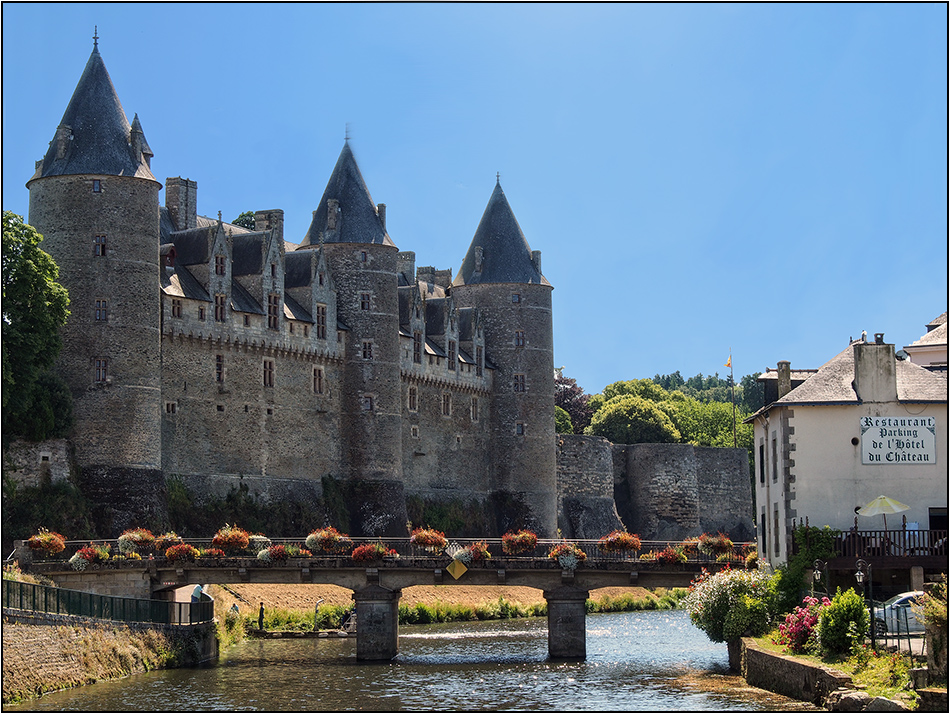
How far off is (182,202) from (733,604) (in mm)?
33720

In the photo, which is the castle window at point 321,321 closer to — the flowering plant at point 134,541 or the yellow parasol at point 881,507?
the flowering plant at point 134,541

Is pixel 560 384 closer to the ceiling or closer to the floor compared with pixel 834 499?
closer to the ceiling

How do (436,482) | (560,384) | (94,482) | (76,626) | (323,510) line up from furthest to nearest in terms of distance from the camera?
1. (560,384)
2. (436,482)
3. (323,510)
4. (94,482)
5. (76,626)

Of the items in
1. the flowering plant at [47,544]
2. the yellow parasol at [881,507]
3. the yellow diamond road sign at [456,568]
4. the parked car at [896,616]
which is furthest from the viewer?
the flowering plant at [47,544]

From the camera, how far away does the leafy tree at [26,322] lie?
153 ft

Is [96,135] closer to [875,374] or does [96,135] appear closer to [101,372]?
[101,372]

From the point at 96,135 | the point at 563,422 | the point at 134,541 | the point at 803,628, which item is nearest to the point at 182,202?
the point at 96,135

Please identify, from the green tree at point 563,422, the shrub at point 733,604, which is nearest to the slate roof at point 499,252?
the green tree at point 563,422

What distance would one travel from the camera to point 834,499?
117 feet

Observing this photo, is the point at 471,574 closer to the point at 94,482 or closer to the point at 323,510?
the point at 94,482

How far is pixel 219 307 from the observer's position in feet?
188

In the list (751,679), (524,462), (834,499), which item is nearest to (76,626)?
(751,679)

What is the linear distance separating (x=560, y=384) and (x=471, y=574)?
223 ft

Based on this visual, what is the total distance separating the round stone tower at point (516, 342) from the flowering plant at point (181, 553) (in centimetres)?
3225
